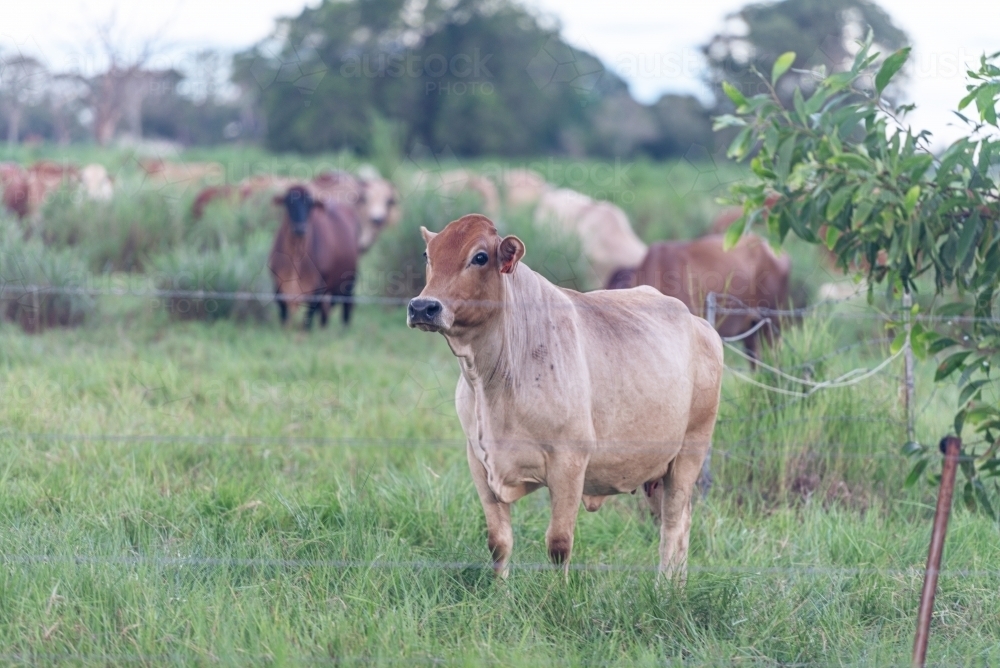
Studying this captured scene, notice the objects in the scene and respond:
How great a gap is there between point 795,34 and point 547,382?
33637 millimetres

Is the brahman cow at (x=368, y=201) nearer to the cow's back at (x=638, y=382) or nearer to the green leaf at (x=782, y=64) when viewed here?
the cow's back at (x=638, y=382)

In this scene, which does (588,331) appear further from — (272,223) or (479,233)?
(272,223)

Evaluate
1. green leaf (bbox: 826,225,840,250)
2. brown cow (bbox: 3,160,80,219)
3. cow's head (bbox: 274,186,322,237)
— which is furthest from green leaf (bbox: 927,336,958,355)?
brown cow (bbox: 3,160,80,219)

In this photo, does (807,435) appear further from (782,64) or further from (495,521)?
(782,64)

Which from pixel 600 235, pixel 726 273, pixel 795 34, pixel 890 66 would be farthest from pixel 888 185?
pixel 795 34

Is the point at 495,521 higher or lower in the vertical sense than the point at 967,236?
lower

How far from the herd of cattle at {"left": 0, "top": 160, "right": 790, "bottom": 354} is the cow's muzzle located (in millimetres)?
2518

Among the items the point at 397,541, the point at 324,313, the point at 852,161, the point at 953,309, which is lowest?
the point at 324,313

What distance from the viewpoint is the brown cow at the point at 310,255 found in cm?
1010

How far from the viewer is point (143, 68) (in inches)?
938

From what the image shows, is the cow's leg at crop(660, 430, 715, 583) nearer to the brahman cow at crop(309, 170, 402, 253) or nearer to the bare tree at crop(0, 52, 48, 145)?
the brahman cow at crop(309, 170, 402, 253)

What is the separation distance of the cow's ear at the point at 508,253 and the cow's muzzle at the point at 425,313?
0.33 meters

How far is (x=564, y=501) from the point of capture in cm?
386

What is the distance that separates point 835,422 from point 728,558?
1484mm
